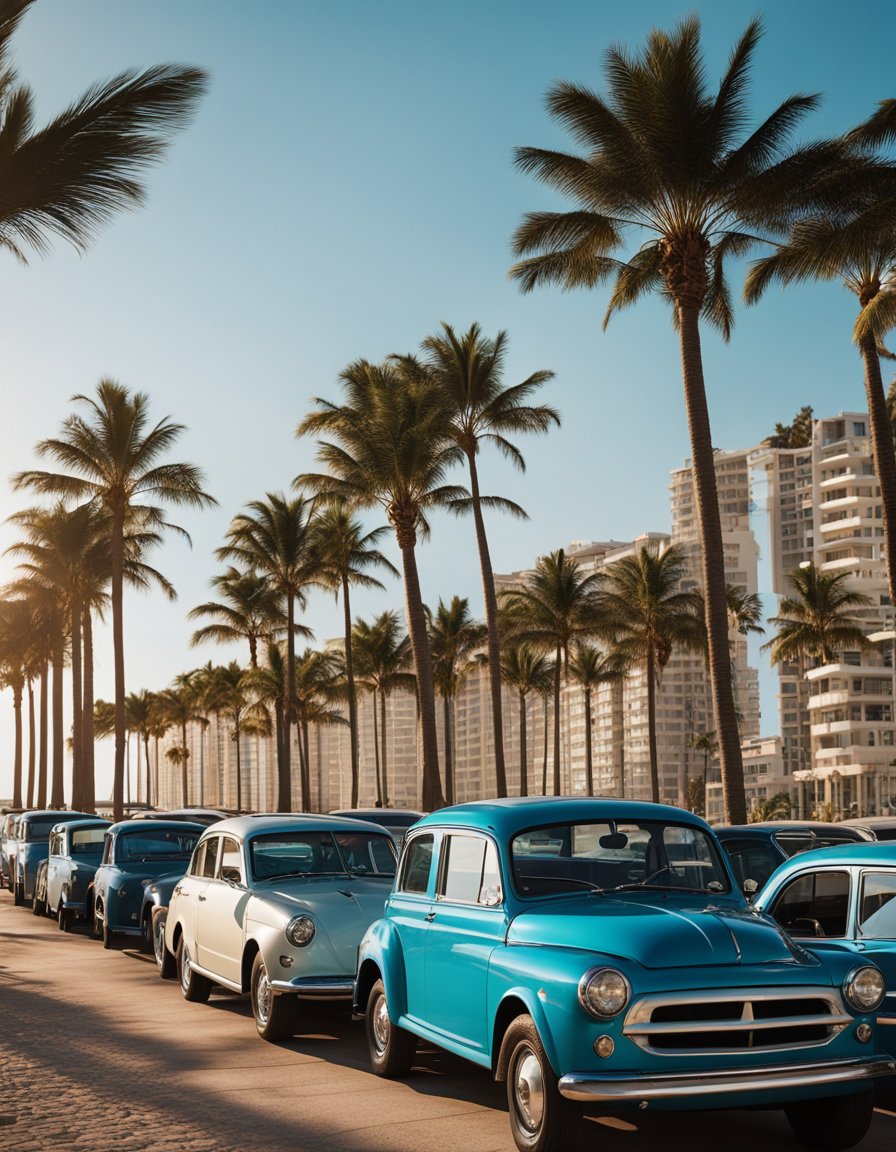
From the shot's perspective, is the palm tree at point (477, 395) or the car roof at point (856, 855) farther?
the palm tree at point (477, 395)

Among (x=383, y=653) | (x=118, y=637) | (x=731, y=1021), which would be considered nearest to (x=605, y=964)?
(x=731, y=1021)

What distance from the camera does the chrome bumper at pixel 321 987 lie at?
33.5 feet

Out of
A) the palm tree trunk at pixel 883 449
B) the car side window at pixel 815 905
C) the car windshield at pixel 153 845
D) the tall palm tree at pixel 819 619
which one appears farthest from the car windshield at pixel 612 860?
the tall palm tree at pixel 819 619

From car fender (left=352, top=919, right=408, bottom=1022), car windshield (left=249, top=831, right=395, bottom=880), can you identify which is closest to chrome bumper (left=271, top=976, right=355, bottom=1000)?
car fender (left=352, top=919, right=408, bottom=1022)

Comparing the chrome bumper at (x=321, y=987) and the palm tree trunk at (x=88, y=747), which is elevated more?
the palm tree trunk at (x=88, y=747)

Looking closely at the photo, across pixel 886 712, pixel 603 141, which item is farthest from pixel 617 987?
pixel 886 712

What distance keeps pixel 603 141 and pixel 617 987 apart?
73.5ft

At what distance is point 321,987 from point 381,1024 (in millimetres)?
1331

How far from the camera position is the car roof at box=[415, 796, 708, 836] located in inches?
308

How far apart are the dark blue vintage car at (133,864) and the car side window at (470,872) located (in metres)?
9.60

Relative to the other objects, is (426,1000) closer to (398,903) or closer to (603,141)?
(398,903)

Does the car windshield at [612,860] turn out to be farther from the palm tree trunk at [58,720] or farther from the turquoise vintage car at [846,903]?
the palm tree trunk at [58,720]

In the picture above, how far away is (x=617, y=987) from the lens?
632cm

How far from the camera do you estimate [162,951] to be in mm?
14820
